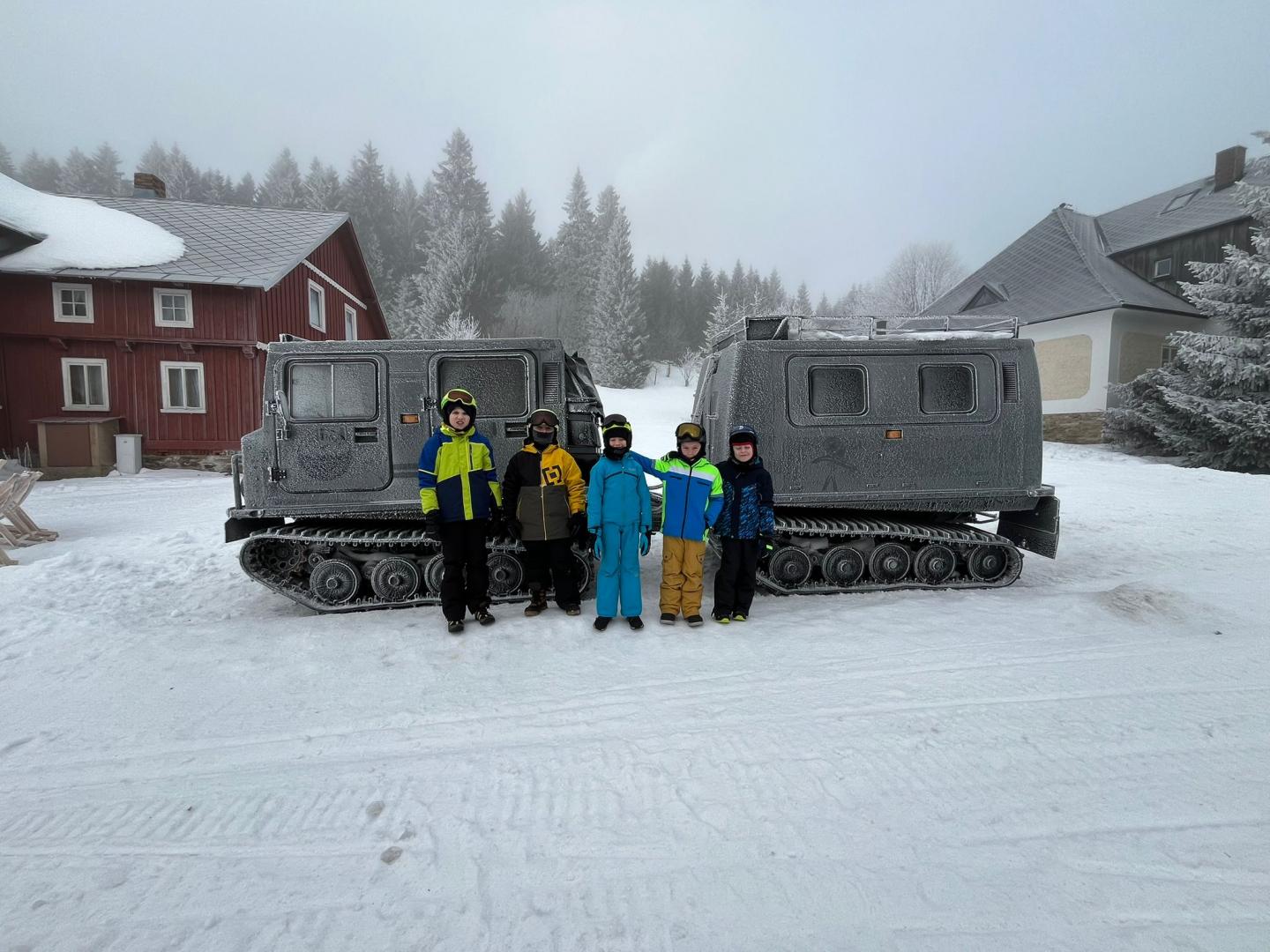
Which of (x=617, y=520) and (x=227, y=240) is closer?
(x=617, y=520)

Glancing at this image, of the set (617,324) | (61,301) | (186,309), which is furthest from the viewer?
(617,324)

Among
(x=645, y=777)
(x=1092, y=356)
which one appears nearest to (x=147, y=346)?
(x=645, y=777)

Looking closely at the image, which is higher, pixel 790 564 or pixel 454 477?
pixel 454 477

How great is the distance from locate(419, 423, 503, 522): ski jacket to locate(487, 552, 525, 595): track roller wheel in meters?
0.77

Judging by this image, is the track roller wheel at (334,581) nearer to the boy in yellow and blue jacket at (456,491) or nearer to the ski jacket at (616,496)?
the boy in yellow and blue jacket at (456,491)

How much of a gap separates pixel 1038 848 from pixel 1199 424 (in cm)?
1756

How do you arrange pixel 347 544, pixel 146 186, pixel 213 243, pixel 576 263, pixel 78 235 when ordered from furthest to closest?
pixel 576 263
pixel 146 186
pixel 213 243
pixel 78 235
pixel 347 544

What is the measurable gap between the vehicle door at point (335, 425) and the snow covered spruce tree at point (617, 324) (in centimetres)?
3155

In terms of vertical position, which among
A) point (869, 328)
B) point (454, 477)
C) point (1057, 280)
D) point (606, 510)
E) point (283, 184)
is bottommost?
point (606, 510)

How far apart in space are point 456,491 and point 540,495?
0.69 metres

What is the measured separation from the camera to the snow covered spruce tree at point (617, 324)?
3750 centimetres

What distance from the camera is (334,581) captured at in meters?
5.65

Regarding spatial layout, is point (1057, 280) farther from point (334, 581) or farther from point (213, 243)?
point (213, 243)

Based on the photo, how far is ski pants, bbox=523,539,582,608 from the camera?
17.6 ft
